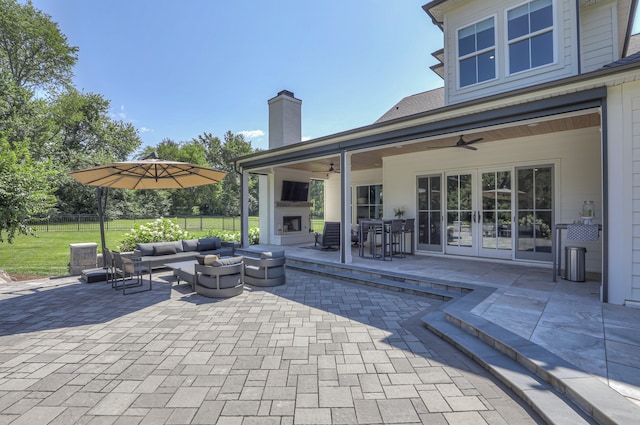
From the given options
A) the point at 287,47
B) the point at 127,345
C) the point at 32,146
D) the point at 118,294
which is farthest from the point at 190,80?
the point at 127,345

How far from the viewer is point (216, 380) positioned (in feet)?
7.93

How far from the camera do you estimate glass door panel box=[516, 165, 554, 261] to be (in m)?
6.18

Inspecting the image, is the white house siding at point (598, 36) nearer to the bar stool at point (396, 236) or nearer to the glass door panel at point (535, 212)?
the glass door panel at point (535, 212)

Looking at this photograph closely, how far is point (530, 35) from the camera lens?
5926 millimetres

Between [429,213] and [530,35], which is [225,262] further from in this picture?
[530,35]

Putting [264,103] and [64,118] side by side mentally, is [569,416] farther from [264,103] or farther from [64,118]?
[64,118]

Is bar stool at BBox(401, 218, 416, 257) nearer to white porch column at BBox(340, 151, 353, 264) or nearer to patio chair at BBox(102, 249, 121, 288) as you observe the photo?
white porch column at BBox(340, 151, 353, 264)

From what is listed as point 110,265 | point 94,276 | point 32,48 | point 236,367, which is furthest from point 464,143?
point 32,48

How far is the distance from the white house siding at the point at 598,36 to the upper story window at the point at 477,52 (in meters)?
1.69

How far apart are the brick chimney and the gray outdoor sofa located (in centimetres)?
430

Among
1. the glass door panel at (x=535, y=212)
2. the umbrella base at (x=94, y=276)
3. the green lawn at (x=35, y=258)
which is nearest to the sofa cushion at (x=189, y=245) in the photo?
the umbrella base at (x=94, y=276)

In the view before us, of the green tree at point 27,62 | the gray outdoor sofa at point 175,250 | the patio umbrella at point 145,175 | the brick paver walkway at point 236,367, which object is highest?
the green tree at point 27,62

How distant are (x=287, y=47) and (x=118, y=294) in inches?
387

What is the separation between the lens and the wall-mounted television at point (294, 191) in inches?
400
